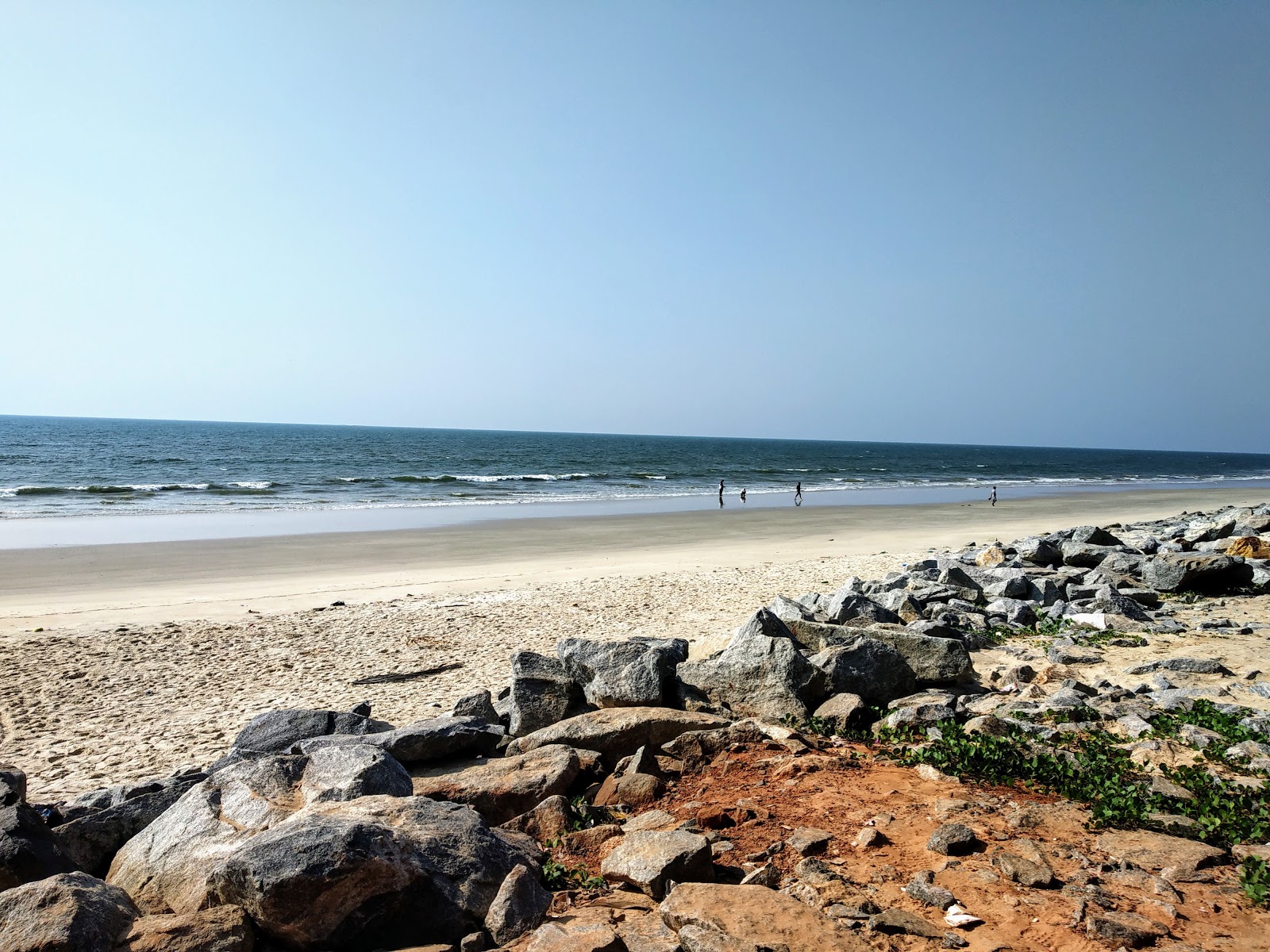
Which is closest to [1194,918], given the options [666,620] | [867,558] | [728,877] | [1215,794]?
[1215,794]

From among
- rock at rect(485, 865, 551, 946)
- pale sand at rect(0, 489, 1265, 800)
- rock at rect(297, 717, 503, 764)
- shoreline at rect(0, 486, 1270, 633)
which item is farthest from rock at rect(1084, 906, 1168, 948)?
shoreline at rect(0, 486, 1270, 633)

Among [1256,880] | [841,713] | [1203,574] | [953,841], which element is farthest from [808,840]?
[1203,574]

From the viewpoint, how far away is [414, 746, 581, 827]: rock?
221 inches

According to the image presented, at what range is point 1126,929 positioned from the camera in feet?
11.8

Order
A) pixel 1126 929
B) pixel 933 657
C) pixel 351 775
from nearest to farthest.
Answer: pixel 1126 929 < pixel 351 775 < pixel 933 657

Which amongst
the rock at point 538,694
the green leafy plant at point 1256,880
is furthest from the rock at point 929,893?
the rock at point 538,694

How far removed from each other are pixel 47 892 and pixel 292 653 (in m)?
8.38

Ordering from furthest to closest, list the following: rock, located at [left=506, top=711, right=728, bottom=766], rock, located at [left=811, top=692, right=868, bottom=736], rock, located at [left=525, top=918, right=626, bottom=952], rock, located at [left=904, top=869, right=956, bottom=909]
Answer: rock, located at [left=811, top=692, right=868, bottom=736] < rock, located at [left=506, top=711, right=728, bottom=766] < rock, located at [left=904, top=869, right=956, bottom=909] < rock, located at [left=525, top=918, right=626, bottom=952]

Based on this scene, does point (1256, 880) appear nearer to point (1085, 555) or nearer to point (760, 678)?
point (760, 678)

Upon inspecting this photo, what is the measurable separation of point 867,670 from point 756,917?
4.36m

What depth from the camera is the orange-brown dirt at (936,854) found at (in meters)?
3.68

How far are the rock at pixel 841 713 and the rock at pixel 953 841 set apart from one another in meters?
2.29

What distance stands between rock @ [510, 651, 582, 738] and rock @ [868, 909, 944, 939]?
14.0ft

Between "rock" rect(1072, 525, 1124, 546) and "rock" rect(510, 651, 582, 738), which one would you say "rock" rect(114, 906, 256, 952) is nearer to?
"rock" rect(510, 651, 582, 738)
